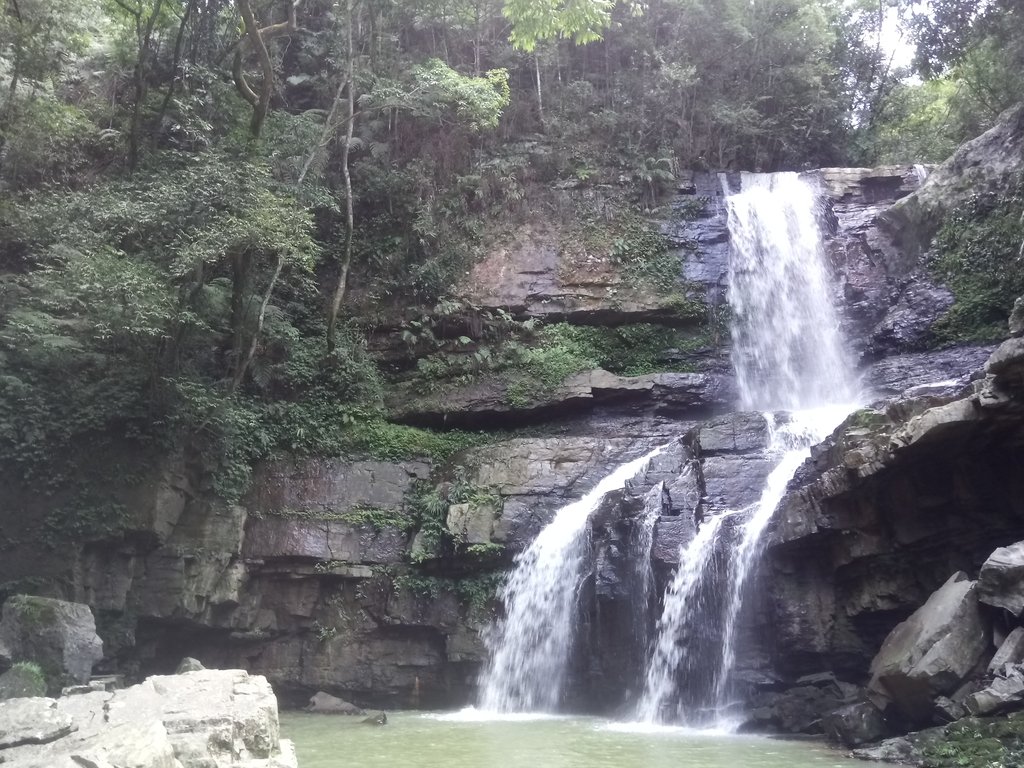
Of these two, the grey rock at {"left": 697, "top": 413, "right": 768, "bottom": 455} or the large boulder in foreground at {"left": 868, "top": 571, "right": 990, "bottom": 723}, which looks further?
the grey rock at {"left": 697, "top": 413, "right": 768, "bottom": 455}

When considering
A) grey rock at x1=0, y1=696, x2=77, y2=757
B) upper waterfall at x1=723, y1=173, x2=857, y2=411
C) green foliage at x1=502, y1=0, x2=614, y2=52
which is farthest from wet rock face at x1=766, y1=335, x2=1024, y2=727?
grey rock at x1=0, y1=696, x2=77, y2=757

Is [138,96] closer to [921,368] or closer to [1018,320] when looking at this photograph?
[1018,320]

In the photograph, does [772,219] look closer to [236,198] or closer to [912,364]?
[912,364]

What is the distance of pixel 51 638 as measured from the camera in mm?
10805

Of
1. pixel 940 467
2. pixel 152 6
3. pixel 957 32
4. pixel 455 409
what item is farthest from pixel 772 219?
pixel 152 6

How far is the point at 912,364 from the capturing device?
1575 centimetres

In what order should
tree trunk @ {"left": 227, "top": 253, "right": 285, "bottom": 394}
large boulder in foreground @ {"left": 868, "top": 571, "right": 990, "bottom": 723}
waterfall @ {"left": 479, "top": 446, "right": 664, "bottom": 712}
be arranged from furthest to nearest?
tree trunk @ {"left": 227, "top": 253, "right": 285, "bottom": 394} → waterfall @ {"left": 479, "top": 446, "right": 664, "bottom": 712} → large boulder in foreground @ {"left": 868, "top": 571, "right": 990, "bottom": 723}

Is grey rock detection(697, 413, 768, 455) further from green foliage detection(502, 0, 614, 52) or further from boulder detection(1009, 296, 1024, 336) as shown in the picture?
green foliage detection(502, 0, 614, 52)

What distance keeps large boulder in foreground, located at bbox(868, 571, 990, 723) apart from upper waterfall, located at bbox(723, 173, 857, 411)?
25.4ft

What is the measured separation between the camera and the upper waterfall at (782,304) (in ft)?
56.6

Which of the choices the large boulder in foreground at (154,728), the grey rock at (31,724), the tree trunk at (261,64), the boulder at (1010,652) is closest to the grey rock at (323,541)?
the large boulder in foreground at (154,728)

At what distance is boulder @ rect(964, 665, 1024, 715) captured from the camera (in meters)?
7.76

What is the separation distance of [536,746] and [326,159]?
14.5 metres

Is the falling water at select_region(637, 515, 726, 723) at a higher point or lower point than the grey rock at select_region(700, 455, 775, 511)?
lower
